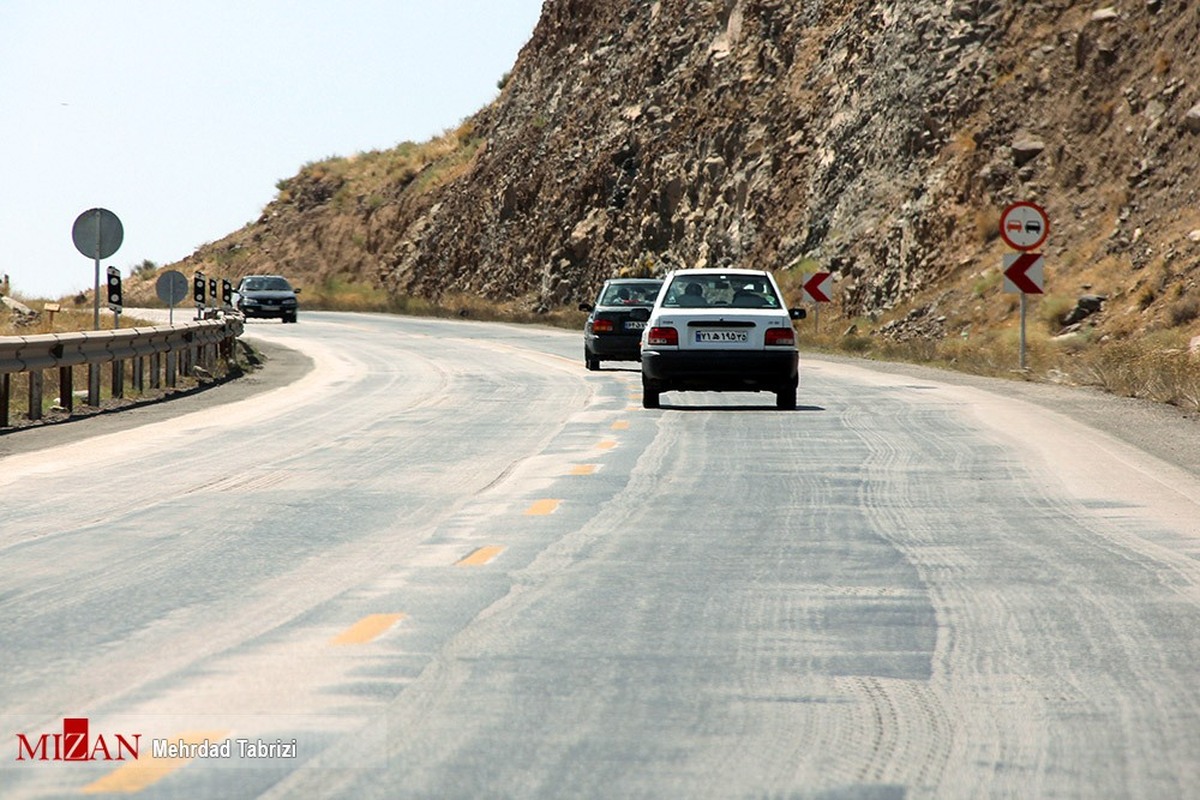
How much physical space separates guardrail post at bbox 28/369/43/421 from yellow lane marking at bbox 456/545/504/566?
10.8 metres

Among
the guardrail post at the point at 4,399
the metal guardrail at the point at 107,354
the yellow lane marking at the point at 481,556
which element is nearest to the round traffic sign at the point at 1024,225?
the metal guardrail at the point at 107,354

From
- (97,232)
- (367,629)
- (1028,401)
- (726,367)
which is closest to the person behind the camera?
(367,629)

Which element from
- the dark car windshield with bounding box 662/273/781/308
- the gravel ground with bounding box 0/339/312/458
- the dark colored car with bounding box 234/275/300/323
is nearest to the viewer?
the gravel ground with bounding box 0/339/312/458

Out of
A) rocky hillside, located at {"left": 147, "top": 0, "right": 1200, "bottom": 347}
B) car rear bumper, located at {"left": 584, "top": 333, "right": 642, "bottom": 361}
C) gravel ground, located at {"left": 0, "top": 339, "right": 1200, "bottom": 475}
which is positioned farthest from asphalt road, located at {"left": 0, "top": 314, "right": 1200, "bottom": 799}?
rocky hillside, located at {"left": 147, "top": 0, "right": 1200, "bottom": 347}

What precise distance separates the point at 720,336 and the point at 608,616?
43.3ft

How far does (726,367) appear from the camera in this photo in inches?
811

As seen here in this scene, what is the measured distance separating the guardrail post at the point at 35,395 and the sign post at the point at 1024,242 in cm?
1584

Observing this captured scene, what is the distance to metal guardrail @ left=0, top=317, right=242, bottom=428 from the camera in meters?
18.8

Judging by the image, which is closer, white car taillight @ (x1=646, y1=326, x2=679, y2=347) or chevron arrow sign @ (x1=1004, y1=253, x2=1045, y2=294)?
white car taillight @ (x1=646, y1=326, x2=679, y2=347)

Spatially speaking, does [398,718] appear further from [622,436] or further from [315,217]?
[315,217]

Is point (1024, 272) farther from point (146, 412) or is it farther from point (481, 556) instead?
point (481, 556)

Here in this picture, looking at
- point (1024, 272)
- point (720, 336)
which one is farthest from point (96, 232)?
point (1024, 272)

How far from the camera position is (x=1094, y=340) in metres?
34.2

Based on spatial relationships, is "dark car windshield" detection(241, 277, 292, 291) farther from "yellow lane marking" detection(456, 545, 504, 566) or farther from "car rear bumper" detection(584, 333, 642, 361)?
"yellow lane marking" detection(456, 545, 504, 566)
